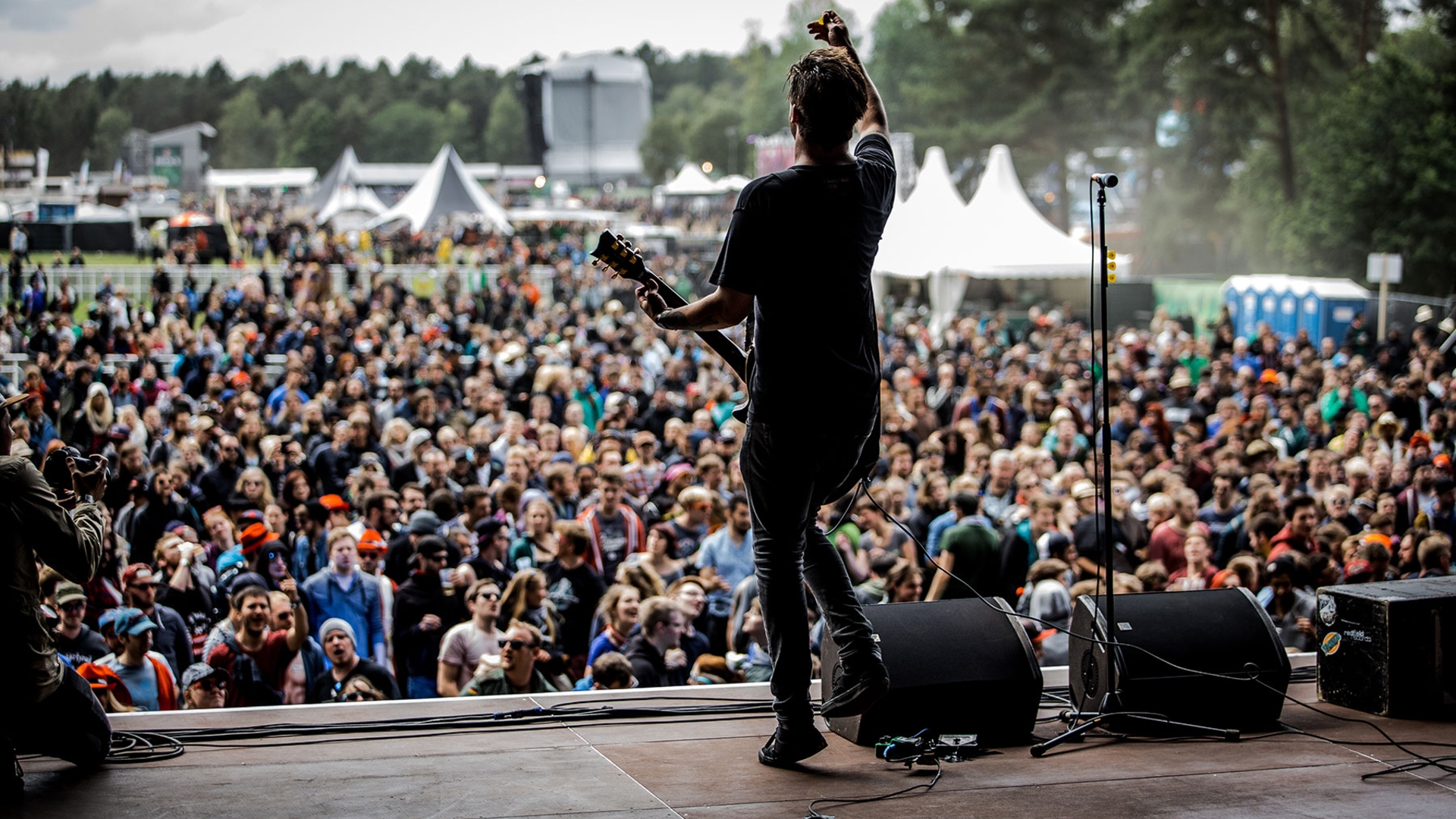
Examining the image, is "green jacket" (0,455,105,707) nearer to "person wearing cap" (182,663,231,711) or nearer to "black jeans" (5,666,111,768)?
"black jeans" (5,666,111,768)

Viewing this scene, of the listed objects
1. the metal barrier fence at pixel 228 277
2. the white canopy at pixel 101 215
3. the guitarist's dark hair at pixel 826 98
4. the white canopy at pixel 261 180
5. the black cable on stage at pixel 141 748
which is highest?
the white canopy at pixel 261 180

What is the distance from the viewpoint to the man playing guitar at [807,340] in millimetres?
2928

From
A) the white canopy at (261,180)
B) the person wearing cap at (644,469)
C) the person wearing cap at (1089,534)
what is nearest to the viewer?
the person wearing cap at (1089,534)

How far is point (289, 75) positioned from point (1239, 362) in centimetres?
10844

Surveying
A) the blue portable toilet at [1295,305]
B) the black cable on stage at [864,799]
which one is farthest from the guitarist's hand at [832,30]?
the blue portable toilet at [1295,305]

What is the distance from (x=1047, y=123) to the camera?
155ft

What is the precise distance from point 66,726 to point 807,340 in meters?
1.93

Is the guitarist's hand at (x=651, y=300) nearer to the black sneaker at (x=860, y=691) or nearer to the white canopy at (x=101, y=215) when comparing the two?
the black sneaker at (x=860, y=691)

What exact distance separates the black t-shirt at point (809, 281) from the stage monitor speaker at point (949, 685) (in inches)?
28.0

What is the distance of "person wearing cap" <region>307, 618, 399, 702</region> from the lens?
5.26 metres

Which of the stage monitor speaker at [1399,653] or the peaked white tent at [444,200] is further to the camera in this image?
the peaked white tent at [444,200]

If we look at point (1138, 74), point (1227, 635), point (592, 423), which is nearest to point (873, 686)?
point (1227, 635)

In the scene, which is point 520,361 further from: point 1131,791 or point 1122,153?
point 1122,153

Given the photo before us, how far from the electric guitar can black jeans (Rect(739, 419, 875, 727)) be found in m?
0.16
